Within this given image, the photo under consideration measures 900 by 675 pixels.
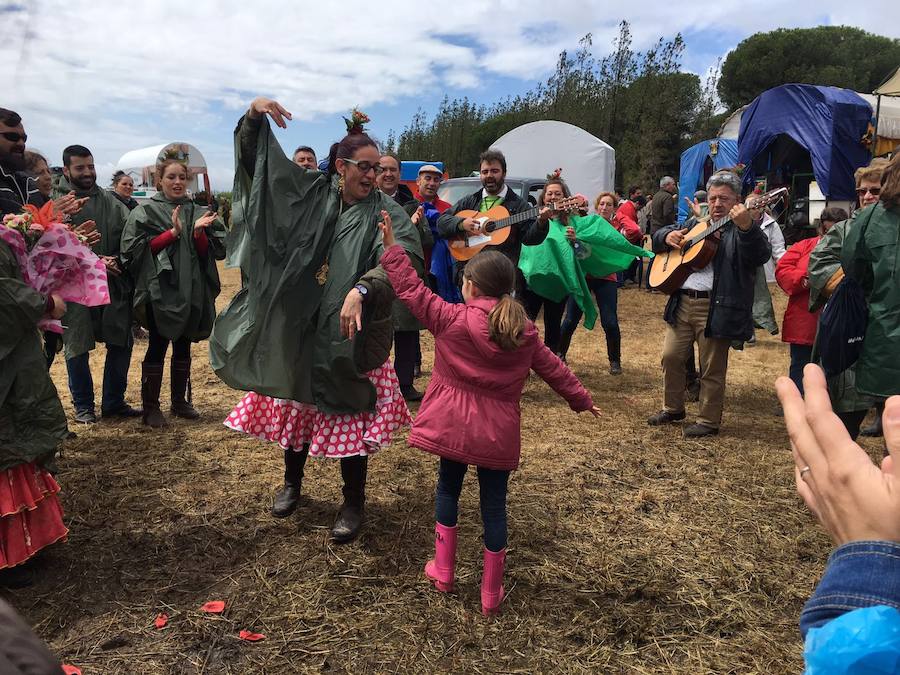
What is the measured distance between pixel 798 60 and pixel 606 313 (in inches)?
1546

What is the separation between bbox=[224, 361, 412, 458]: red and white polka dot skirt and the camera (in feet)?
9.62

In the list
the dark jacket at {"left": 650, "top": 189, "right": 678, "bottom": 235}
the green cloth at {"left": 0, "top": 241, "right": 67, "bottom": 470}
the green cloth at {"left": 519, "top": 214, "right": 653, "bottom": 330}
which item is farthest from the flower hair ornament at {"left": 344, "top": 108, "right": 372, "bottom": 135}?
the dark jacket at {"left": 650, "top": 189, "right": 678, "bottom": 235}

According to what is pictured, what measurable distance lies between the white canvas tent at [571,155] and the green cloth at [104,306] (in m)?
11.5

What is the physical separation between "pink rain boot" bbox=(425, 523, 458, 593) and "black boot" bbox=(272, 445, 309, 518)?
0.96 metres

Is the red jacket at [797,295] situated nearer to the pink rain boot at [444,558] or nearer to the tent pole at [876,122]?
the pink rain boot at [444,558]

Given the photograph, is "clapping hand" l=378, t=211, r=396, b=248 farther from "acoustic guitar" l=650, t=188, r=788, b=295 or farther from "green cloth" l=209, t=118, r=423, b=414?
"acoustic guitar" l=650, t=188, r=788, b=295

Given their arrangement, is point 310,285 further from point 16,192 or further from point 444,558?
point 16,192

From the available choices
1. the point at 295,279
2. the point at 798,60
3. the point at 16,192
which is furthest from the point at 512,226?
the point at 798,60

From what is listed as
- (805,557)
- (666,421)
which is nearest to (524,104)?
(666,421)

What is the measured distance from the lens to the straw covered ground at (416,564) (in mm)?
2379

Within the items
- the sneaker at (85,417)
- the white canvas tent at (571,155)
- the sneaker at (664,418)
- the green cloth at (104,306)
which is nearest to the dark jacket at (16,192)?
the green cloth at (104,306)

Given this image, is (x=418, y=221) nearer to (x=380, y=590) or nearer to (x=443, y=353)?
(x=443, y=353)

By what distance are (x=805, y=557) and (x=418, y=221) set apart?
3.30m

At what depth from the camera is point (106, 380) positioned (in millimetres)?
4844
